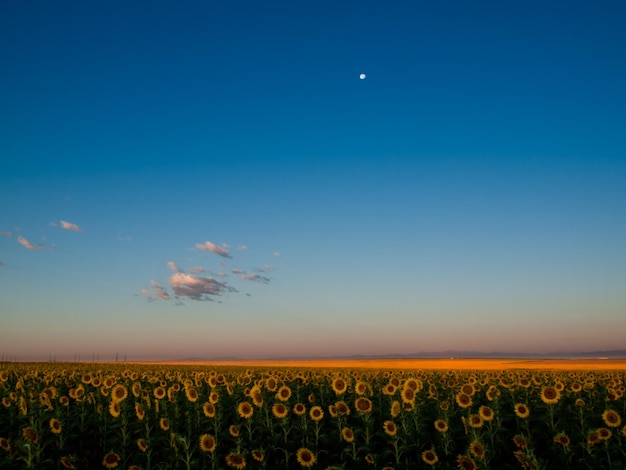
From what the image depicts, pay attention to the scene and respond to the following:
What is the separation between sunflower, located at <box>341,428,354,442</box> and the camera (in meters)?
11.5

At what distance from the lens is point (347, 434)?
11.6 m

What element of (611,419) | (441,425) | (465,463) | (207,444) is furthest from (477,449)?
(207,444)

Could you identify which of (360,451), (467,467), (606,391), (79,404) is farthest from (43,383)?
(606,391)

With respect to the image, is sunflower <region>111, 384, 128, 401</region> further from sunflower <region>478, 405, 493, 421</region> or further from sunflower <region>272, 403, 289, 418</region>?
sunflower <region>478, 405, 493, 421</region>

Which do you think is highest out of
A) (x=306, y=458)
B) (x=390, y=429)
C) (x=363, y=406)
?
(x=363, y=406)

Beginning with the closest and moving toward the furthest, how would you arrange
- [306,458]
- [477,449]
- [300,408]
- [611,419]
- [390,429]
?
[477,449]
[306,458]
[390,429]
[611,419]
[300,408]

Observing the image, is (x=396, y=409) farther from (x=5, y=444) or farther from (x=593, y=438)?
(x=5, y=444)

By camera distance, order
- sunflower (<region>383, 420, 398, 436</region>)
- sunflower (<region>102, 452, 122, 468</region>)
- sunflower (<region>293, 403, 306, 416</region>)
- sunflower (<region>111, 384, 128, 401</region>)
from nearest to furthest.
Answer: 1. sunflower (<region>102, 452, 122, 468</region>)
2. sunflower (<region>383, 420, 398, 436</region>)
3. sunflower (<region>293, 403, 306, 416</region>)
4. sunflower (<region>111, 384, 128, 401</region>)

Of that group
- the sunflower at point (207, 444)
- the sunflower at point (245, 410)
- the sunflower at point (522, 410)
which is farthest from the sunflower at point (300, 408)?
the sunflower at point (522, 410)

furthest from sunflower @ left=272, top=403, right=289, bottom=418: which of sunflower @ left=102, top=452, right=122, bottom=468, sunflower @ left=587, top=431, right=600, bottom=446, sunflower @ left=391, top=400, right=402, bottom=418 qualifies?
sunflower @ left=587, top=431, right=600, bottom=446

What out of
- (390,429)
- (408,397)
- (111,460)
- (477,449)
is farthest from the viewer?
(408,397)

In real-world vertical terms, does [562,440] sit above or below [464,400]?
below

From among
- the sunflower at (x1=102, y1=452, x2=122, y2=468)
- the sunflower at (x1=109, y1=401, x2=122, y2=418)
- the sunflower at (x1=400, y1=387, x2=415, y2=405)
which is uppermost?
the sunflower at (x1=400, y1=387, x2=415, y2=405)

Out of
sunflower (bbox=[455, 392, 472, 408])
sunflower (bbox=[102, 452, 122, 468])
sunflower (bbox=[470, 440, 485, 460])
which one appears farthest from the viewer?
sunflower (bbox=[455, 392, 472, 408])
